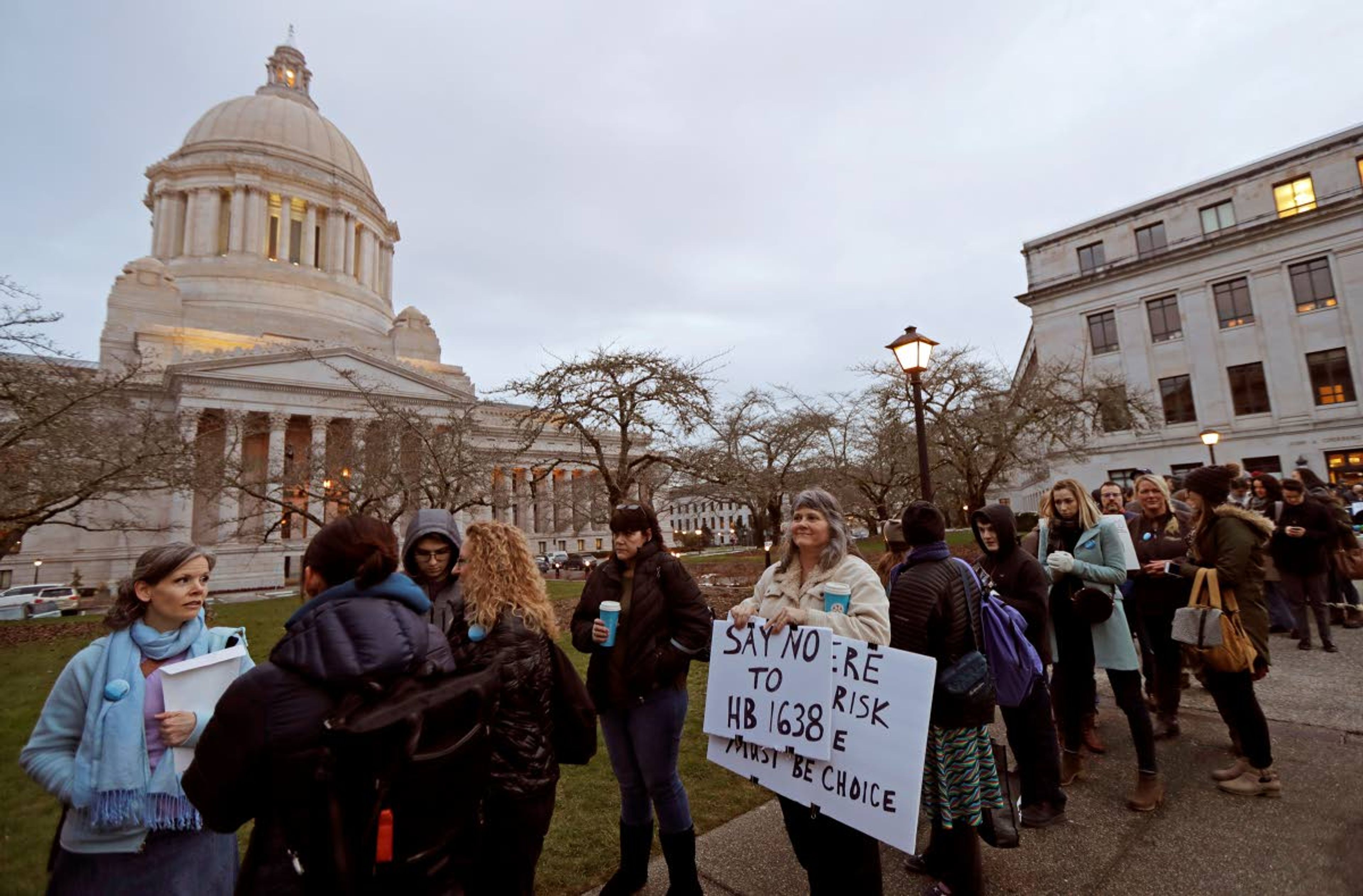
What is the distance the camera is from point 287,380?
4572 centimetres

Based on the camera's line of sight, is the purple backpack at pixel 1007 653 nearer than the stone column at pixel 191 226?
Yes

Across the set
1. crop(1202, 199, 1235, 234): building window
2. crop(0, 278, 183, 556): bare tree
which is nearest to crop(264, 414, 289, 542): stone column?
crop(0, 278, 183, 556): bare tree

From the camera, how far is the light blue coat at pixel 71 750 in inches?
99.3

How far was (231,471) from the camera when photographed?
21922 millimetres

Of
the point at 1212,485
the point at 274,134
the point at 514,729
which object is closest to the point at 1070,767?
the point at 1212,485

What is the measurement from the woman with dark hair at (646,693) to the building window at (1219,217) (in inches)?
1793

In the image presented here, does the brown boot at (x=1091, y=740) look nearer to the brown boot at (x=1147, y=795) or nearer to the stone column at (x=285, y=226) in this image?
the brown boot at (x=1147, y=795)

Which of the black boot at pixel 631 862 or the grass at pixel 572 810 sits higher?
the black boot at pixel 631 862

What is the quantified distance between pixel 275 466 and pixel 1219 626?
40211mm

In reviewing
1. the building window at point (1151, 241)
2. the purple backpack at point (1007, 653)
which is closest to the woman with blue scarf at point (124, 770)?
the purple backpack at point (1007, 653)

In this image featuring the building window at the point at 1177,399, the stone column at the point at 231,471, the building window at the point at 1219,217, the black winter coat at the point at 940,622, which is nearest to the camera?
the black winter coat at the point at 940,622

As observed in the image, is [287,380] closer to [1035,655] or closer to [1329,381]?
[1035,655]

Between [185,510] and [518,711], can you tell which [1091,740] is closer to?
[518,711]

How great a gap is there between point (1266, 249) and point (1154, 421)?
20.6 meters
